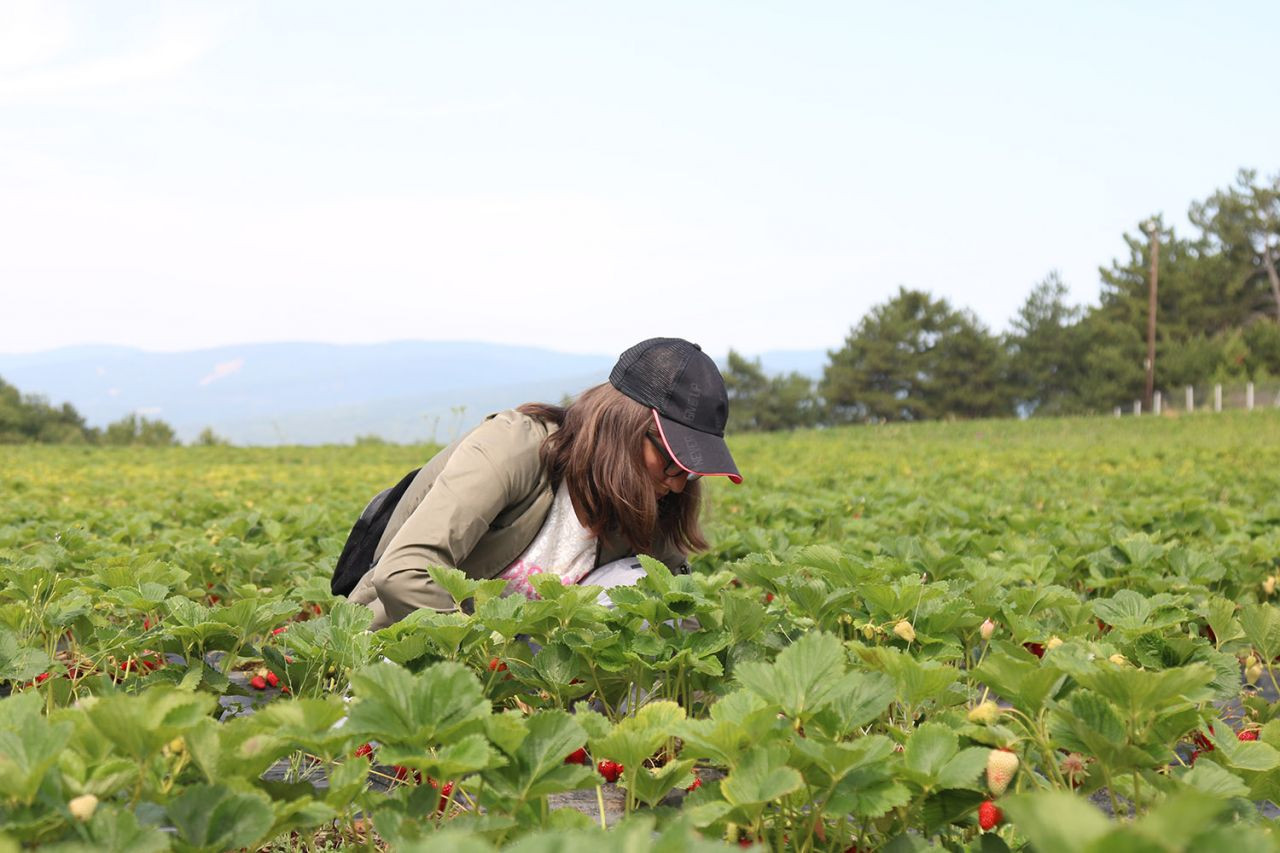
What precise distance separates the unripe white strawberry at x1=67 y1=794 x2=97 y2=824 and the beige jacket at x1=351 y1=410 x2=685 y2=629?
1.59m

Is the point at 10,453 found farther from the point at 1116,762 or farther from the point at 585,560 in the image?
the point at 1116,762

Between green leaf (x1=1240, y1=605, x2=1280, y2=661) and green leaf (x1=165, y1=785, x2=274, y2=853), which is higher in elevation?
green leaf (x1=165, y1=785, x2=274, y2=853)

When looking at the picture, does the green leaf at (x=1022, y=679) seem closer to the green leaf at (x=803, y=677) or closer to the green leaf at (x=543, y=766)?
the green leaf at (x=803, y=677)

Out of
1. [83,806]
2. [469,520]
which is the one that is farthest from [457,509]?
[83,806]

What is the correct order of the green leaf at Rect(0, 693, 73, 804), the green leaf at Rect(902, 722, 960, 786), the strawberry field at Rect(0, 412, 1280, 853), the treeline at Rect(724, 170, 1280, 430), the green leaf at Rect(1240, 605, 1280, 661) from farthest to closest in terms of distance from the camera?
the treeline at Rect(724, 170, 1280, 430)
the green leaf at Rect(1240, 605, 1280, 661)
the green leaf at Rect(902, 722, 960, 786)
the strawberry field at Rect(0, 412, 1280, 853)
the green leaf at Rect(0, 693, 73, 804)

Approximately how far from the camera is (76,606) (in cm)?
263

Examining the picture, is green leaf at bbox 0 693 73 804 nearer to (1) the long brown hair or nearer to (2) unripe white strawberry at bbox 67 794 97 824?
(2) unripe white strawberry at bbox 67 794 97 824

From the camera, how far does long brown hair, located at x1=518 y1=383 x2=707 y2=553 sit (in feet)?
10.4

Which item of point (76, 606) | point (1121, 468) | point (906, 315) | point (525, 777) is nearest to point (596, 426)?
point (76, 606)

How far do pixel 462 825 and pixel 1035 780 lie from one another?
94cm

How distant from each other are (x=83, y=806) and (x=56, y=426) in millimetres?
42925

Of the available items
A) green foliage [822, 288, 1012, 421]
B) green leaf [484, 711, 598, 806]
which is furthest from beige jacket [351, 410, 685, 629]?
green foliage [822, 288, 1012, 421]

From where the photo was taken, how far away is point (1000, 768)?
160 centimetres

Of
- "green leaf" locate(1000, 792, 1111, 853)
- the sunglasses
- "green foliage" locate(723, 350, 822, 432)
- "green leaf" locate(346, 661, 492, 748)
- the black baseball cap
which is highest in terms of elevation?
the black baseball cap
